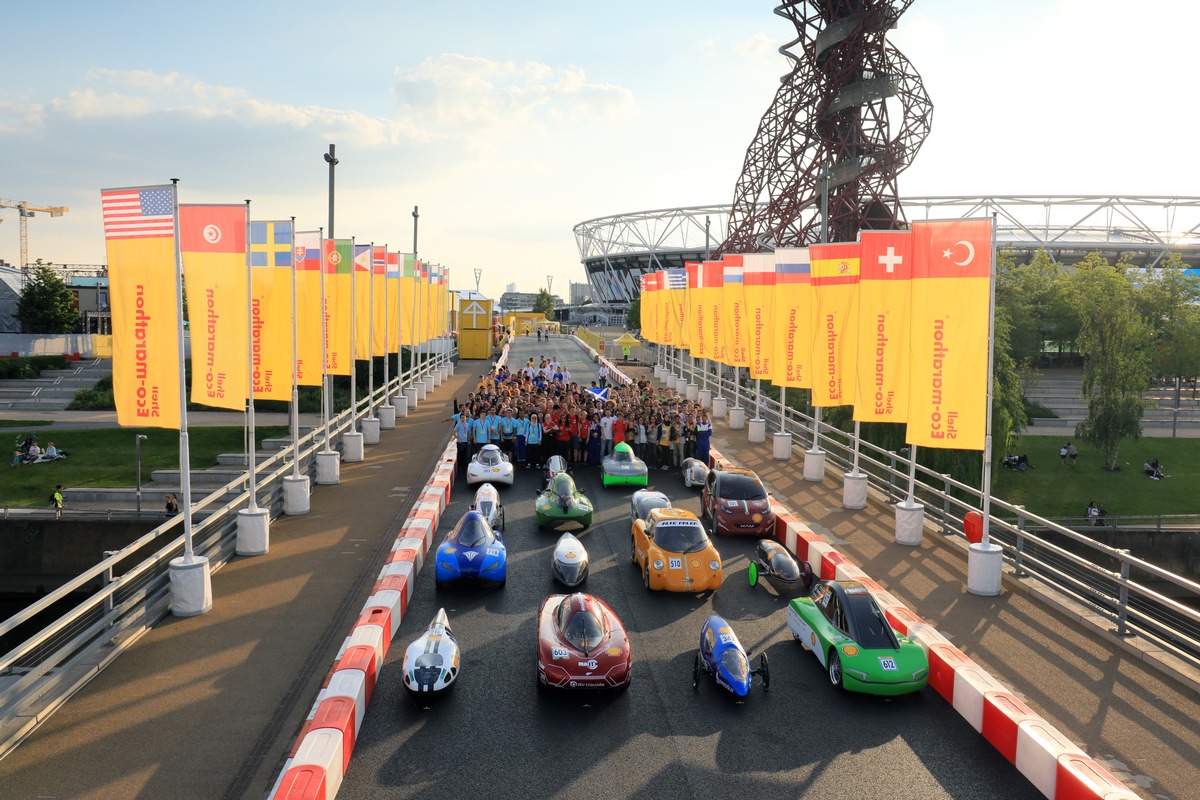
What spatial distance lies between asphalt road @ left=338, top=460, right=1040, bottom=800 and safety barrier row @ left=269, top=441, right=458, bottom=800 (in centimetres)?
29

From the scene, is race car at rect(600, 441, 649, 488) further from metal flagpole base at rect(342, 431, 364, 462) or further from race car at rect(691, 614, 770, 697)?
race car at rect(691, 614, 770, 697)

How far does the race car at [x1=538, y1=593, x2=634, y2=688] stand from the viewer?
11.5 metres

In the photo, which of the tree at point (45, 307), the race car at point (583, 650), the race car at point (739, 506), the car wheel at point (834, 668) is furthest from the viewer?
the tree at point (45, 307)

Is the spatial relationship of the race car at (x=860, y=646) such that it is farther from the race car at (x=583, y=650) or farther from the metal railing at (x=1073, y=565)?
the metal railing at (x=1073, y=565)

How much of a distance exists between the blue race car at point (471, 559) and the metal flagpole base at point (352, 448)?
1301 centimetres

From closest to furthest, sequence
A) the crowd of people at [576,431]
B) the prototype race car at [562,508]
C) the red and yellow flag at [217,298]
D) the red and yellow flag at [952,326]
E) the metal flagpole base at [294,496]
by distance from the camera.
→ the red and yellow flag at [217,298] → the red and yellow flag at [952,326] → the prototype race car at [562,508] → the metal flagpole base at [294,496] → the crowd of people at [576,431]

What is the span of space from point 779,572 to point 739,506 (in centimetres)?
374

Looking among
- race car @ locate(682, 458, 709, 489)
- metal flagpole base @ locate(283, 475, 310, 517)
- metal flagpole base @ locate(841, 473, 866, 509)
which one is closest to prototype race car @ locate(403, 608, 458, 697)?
metal flagpole base @ locate(283, 475, 310, 517)

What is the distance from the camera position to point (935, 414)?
673 inches

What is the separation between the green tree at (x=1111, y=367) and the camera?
43.8m

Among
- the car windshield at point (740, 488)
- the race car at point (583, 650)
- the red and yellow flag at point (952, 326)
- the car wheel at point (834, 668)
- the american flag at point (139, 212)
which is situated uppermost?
the american flag at point (139, 212)

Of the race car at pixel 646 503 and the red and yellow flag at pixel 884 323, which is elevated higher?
the red and yellow flag at pixel 884 323

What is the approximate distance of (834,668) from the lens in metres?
12.3

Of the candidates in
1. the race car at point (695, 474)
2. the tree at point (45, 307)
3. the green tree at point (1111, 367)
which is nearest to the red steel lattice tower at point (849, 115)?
the green tree at point (1111, 367)
